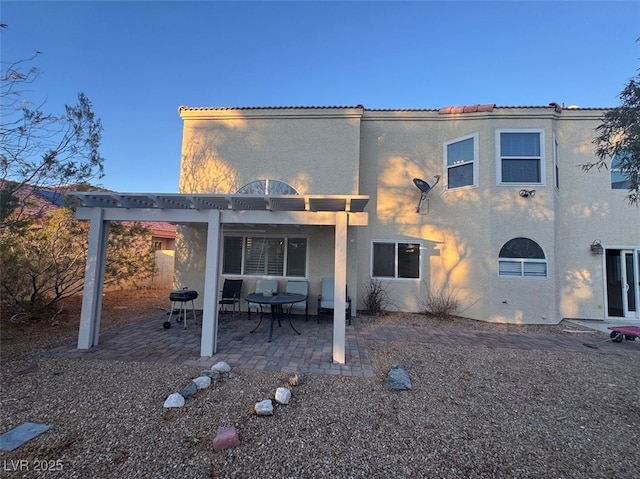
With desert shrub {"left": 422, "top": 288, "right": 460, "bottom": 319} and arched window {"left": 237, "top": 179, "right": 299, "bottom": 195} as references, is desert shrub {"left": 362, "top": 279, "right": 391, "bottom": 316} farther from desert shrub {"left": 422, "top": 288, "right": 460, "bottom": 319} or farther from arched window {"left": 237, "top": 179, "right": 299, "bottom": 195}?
arched window {"left": 237, "top": 179, "right": 299, "bottom": 195}

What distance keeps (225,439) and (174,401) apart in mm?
1159

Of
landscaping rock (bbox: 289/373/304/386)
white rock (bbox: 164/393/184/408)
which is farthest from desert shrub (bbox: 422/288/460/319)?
white rock (bbox: 164/393/184/408)

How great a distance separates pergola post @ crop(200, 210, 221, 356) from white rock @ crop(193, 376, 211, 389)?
1.13 meters

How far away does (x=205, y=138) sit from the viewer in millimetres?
9227

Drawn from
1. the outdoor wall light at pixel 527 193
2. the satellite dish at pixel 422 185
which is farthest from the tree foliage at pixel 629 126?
the satellite dish at pixel 422 185

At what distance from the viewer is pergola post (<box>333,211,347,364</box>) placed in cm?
496

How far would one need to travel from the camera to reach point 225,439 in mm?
2734

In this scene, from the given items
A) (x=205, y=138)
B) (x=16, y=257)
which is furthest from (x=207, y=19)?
(x=16, y=257)

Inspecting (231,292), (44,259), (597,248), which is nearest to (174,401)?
(231,292)

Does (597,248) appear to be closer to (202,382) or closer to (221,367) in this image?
(221,367)

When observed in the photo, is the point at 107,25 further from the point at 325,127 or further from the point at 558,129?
the point at 558,129

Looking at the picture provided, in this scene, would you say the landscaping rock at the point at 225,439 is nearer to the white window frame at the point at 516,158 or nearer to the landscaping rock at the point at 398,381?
the landscaping rock at the point at 398,381

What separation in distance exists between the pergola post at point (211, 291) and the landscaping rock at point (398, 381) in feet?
10.7

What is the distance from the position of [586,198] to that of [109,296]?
17778mm
